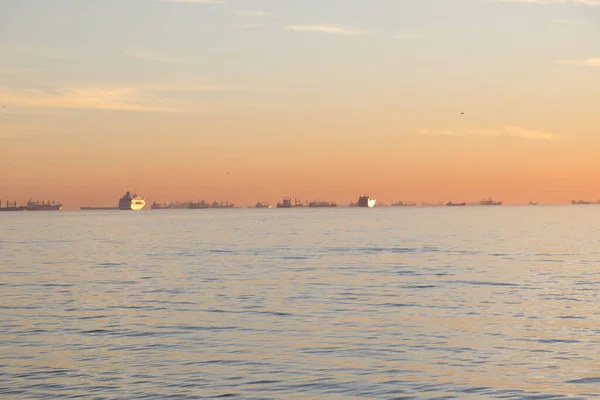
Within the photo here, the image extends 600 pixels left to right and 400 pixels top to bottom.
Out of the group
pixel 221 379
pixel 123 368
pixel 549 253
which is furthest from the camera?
pixel 549 253

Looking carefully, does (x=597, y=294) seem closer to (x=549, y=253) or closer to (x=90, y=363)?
(x=90, y=363)

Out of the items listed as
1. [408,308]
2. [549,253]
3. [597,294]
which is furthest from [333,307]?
[549,253]

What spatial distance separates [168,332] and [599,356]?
16919 millimetres

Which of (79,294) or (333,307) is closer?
(333,307)

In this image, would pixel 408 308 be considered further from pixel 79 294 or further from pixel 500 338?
pixel 79 294

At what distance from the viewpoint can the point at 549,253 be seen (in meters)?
86.9

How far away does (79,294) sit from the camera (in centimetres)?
5203

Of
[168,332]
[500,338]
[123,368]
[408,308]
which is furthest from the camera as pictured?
[408,308]

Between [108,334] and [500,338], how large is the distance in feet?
51.8

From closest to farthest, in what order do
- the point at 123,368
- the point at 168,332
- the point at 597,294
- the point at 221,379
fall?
1. the point at 221,379
2. the point at 123,368
3. the point at 168,332
4. the point at 597,294

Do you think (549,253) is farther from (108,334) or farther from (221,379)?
(221,379)

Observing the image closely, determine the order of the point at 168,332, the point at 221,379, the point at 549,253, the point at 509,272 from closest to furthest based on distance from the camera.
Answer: the point at 221,379, the point at 168,332, the point at 509,272, the point at 549,253

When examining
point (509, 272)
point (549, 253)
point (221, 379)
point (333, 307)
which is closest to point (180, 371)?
point (221, 379)

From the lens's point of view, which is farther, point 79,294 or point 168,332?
point 79,294
